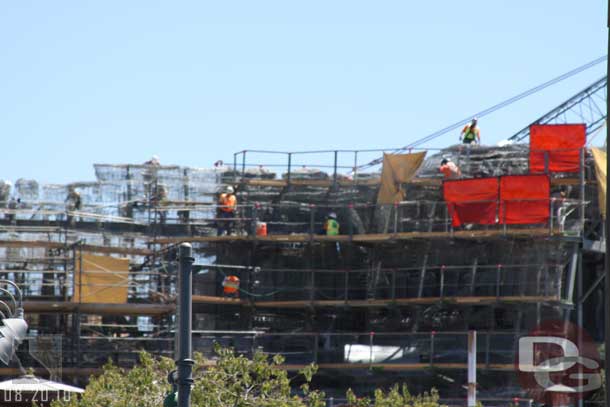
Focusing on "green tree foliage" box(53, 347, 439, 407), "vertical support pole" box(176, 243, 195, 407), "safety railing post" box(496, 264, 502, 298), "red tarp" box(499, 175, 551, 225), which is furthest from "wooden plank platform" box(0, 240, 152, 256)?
"vertical support pole" box(176, 243, 195, 407)

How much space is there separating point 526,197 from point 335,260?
9427 millimetres

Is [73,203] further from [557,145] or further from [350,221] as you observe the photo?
[557,145]

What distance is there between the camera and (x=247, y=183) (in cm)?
6256

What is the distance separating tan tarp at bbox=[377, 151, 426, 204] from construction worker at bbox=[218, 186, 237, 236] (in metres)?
6.02

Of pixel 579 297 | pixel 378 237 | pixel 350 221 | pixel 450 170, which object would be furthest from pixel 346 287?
pixel 579 297

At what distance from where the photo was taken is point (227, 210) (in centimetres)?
6122

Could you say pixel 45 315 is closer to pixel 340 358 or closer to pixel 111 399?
pixel 340 358

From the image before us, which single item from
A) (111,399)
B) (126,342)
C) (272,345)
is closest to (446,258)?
(272,345)

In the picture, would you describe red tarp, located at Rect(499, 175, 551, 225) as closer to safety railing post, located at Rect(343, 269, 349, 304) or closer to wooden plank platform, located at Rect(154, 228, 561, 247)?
wooden plank platform, located at Rect(154, 228, 561, 247)

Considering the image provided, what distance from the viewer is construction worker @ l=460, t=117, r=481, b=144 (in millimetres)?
62375

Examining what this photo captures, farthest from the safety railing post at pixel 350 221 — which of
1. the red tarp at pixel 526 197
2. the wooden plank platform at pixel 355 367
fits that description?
the red tarp at pixel 526 197

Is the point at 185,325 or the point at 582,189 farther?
the point at 582,189

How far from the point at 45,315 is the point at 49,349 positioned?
3.39 meters

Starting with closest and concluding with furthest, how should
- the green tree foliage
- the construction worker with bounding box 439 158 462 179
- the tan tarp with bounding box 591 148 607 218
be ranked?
the green tree foliage, the tan tarp with bounding box 591 148 607 218, the construction worker with bounding box 439 158 462 179
